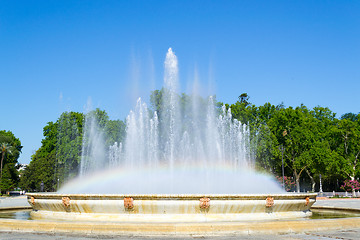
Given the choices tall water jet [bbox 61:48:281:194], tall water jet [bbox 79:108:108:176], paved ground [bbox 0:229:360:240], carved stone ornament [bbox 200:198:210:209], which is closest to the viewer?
paved ground [bbox 0:229:360:240]

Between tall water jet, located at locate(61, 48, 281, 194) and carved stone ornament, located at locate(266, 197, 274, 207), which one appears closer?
carved stone ornament, located at locate(266, 197, 274, 207)

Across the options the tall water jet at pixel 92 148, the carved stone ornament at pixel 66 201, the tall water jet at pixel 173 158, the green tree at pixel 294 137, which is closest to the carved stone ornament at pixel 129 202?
the carved stone ornament at pixel 66 201

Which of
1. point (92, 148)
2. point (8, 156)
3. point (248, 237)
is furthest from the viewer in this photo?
point (8, 156)

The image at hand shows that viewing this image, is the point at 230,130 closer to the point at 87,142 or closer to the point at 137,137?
the point at 137,137

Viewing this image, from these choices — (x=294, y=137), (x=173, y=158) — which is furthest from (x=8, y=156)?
(x=173, y=158)

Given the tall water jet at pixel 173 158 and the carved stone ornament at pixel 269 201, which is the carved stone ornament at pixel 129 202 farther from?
the carved stone ornament at pixel 269 201

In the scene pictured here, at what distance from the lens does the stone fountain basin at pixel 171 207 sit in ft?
38.0

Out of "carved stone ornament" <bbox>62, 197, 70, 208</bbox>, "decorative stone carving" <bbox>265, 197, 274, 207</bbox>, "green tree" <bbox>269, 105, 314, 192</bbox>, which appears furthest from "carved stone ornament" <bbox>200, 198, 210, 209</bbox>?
"green tree" <bbox>269, 105, 314, 192</bbox>

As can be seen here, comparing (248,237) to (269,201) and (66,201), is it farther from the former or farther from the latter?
(66,201)

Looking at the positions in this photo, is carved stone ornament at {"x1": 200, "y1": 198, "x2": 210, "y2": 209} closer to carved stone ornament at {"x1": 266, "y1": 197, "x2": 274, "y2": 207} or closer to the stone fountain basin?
the stone fountain basin

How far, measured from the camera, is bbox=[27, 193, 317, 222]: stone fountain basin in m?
11.6

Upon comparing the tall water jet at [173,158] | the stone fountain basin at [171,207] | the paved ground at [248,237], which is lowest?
the paved ground at [248,237]

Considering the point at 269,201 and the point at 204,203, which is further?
the point at 269,201

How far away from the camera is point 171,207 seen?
1158cm
